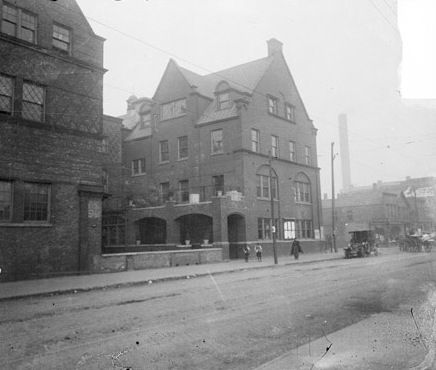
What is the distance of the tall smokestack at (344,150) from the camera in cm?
7900

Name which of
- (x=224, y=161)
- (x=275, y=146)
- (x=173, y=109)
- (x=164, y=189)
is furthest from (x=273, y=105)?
(x=164, y=189)

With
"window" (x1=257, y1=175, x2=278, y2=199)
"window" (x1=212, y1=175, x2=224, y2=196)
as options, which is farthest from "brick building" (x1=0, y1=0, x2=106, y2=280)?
"window" (x1=257, y1=175, x2=278, y2=199)

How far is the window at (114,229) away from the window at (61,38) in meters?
20.0

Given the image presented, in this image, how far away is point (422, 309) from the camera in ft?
30.4

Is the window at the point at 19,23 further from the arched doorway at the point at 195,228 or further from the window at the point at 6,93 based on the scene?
the arched doorway at the point at 195,228

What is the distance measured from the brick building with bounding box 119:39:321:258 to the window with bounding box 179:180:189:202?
9 cm

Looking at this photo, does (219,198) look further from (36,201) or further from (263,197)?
(36,201)

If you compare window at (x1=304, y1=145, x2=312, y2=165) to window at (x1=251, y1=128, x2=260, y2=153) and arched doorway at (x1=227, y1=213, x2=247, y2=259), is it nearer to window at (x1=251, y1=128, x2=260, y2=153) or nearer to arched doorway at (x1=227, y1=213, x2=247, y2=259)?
window at (x1=251, y1=128, x2=260, y2=153)

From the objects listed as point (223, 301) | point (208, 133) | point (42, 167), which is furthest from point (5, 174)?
point (208, 133)

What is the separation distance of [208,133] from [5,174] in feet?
66.9

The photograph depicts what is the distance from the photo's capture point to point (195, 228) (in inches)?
1375

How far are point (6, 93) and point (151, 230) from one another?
2076 cm

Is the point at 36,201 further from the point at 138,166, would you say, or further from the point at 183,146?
the point at 138,166

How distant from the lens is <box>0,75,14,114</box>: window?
18797mm
